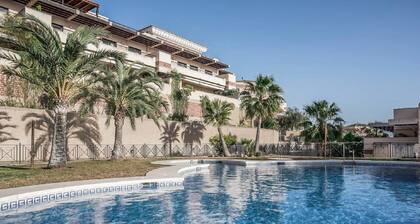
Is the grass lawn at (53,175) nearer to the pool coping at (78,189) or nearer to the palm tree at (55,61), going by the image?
the pool coping at (78,189)

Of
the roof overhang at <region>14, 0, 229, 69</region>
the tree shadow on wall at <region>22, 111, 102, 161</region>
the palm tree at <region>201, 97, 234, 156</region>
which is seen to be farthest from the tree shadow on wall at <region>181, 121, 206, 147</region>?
the roof overhang at <region>14, 0, 229, 69</region>

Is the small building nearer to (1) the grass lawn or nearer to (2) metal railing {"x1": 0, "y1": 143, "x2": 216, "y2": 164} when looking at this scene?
(2) metal railing {"x1": 0, "y1": 143, "x2": 216, "y2": 164}

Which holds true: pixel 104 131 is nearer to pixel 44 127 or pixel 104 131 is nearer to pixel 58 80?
pixel 44 127

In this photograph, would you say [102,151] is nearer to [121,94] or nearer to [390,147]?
[121,94]

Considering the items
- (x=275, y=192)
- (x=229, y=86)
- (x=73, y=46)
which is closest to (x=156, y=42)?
(x=229, y=86)

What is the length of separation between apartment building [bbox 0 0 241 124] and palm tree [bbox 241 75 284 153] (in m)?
7.58

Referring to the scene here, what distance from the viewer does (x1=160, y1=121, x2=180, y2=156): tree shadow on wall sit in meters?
29.1

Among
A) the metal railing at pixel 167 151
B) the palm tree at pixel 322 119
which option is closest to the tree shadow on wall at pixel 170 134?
the metal railing at pixel 167 151

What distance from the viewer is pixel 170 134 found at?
29.6 m

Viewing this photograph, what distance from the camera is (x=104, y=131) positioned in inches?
957

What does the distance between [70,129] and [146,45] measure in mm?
20222

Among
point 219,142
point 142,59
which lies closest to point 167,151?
point 219,142

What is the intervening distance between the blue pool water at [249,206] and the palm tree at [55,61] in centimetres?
680

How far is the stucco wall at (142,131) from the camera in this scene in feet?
62.8
